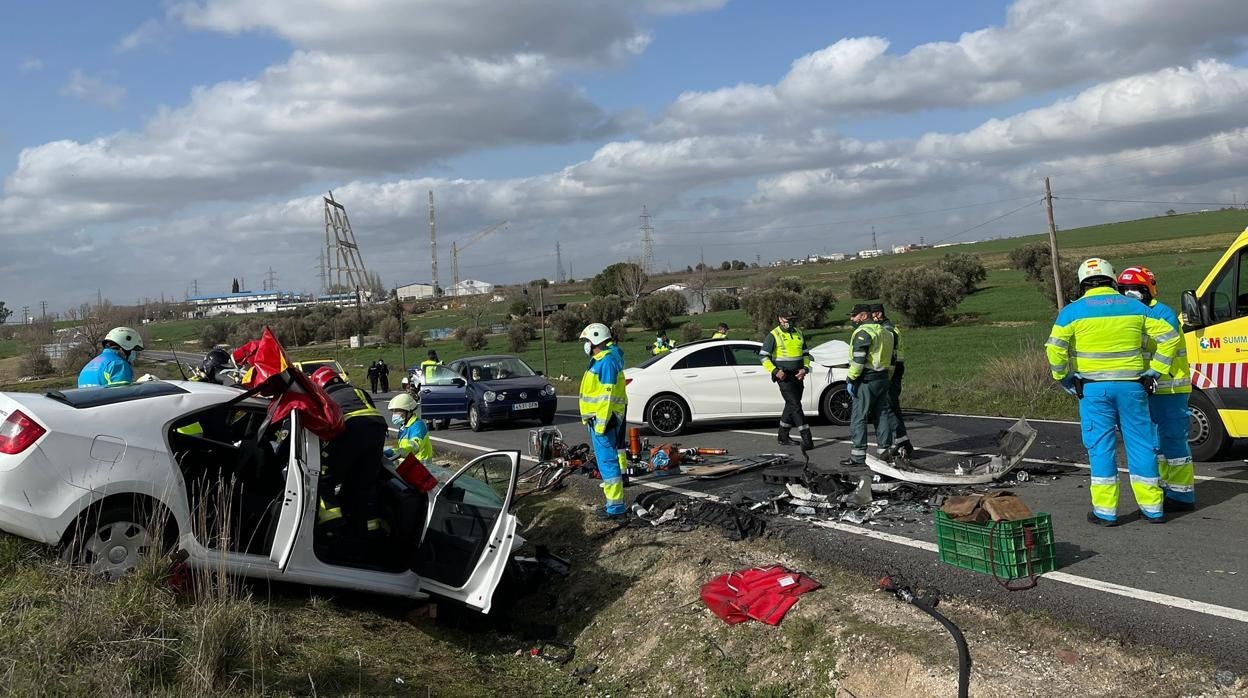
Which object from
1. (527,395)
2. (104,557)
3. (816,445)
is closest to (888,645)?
(104,557)

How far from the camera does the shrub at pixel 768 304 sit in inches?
1918

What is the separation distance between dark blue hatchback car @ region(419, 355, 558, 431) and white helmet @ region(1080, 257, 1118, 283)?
11477 millimetres

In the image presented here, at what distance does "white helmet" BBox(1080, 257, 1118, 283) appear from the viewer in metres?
6.89

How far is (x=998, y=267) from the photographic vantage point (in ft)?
262

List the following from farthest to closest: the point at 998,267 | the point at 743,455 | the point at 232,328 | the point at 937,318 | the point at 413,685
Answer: the point at 232,328 < the point at 998,267 < the point at 937,318 < the point at 743,455 < the point at 413,685

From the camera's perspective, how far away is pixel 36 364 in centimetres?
6366

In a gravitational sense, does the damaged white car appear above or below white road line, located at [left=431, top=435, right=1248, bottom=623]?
above

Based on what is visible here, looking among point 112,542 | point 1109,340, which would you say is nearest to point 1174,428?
point 1109,340

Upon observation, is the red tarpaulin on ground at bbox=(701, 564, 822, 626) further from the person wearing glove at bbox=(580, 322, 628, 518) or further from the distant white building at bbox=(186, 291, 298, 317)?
the distant white building at bbox=(186, 291, 298, 317)

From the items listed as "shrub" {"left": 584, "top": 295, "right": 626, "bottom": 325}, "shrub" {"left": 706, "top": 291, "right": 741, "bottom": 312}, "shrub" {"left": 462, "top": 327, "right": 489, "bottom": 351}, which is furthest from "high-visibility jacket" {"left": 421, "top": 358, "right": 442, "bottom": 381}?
"shrub" {"left": 706, "top": 291, "right": 741, "bottom": 312}

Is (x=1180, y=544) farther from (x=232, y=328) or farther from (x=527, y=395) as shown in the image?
(x=232, y=328)

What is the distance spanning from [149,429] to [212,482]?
68cm

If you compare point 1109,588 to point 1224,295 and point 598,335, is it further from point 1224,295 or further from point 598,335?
point 1224,295

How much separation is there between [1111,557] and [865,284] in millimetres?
58982
